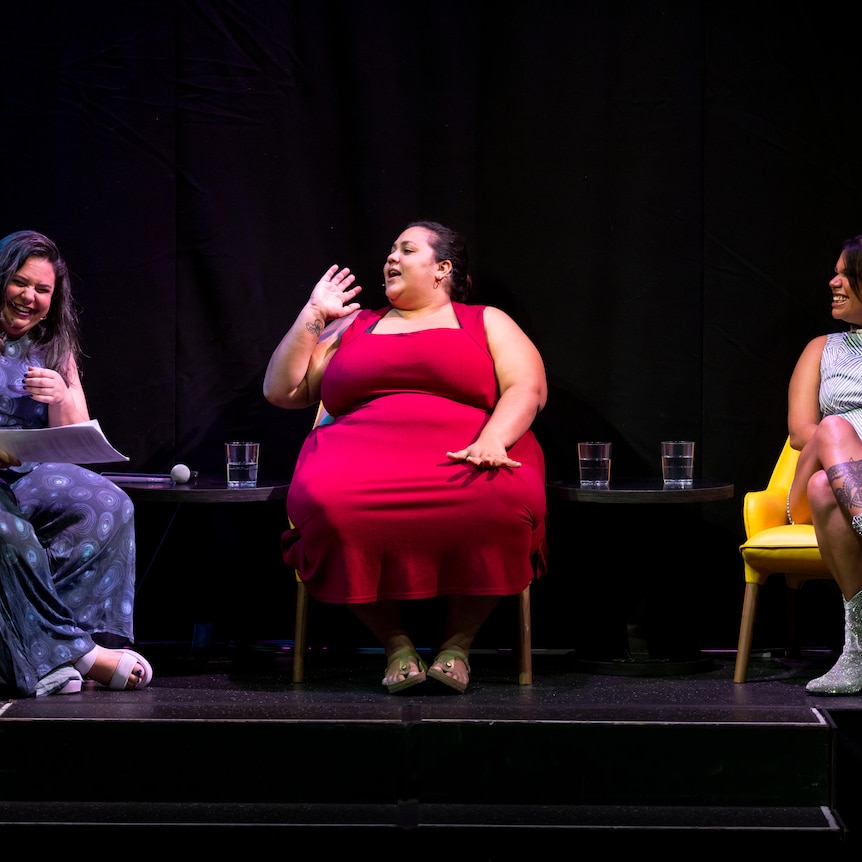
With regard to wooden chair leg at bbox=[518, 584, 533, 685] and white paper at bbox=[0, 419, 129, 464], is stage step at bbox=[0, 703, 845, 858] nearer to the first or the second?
wooden chair leg at bbox=[518, 584, 533, 685]

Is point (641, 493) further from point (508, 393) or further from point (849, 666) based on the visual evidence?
point (849, 666)

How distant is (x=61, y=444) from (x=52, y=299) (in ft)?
2.10

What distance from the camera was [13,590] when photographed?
314 centimetres

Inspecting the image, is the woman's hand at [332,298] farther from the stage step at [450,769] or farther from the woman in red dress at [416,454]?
the stage step at [450,769]

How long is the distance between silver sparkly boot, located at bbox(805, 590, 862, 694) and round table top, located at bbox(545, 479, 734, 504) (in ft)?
1.70

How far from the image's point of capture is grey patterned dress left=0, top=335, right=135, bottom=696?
3.15 metres

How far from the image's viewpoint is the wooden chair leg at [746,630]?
3459 millimetres

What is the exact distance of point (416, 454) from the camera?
335cm

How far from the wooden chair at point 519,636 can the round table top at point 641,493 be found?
34 cm

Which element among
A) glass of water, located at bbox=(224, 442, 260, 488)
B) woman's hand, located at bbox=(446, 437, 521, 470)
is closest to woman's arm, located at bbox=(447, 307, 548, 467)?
woman's hand, located at bbox=(446, 437, 521, 470)

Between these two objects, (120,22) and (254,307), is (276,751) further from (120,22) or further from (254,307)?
(120,22)

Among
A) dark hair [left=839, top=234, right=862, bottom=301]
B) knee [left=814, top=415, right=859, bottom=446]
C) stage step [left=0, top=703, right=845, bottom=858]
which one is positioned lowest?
stage step [left=0, top=703, right=845, bottom=858]

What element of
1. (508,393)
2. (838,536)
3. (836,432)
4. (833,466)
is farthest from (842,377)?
(508,393)

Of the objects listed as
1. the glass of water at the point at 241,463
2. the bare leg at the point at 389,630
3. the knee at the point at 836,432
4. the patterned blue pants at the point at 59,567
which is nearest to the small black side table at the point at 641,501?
the knee at the point at 836,432
